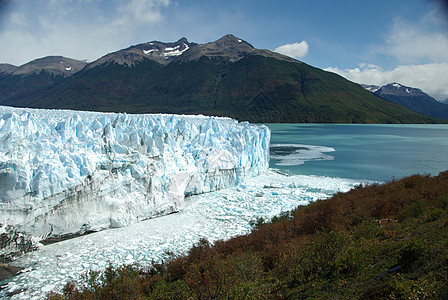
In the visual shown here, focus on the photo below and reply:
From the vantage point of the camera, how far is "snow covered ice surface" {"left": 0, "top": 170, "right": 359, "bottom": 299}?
313 inches

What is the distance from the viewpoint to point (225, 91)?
131 m

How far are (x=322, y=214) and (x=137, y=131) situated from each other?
32.8ft

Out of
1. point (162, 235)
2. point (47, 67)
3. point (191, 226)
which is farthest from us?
point (47, 67)

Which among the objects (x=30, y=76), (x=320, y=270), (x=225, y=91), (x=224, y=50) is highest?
(x=224, y=50)

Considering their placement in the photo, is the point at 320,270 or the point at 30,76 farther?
the point at 30,76

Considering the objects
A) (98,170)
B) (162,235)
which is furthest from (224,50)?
(162,235)

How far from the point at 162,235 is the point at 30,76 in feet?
651

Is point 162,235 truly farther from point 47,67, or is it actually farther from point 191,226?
point 47,67

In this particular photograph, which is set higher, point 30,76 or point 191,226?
point 30,76

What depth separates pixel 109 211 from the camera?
447 inches

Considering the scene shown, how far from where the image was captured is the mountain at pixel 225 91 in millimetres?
108000

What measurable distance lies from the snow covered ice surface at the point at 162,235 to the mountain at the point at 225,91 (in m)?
83.6

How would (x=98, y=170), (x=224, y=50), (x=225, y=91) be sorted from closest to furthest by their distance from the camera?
(x=98, y=170), (x=225, y=91), (x=224, y=50)

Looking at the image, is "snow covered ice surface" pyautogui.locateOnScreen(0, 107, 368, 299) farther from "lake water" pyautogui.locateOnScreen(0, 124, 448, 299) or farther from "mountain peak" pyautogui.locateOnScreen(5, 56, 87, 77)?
"mountain peak" pyautogui.locateOnScreen(5, 56, 87, 77)
